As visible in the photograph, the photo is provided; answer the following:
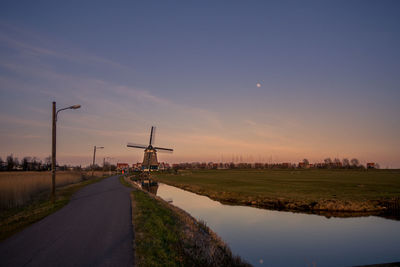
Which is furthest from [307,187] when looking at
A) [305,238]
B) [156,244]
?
[156,244]

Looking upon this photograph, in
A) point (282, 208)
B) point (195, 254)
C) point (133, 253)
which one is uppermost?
point (133, 253)

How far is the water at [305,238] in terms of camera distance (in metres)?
12.4

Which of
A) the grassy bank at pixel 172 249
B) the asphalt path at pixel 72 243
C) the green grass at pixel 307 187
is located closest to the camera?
the asphalt path at pixel 72 243

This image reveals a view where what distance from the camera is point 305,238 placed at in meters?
15.7

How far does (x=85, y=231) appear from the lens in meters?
10.7

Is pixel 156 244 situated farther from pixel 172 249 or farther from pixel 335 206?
pixel 335 206

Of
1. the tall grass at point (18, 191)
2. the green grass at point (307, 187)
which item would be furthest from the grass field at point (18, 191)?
the green grass at point (307, 187)

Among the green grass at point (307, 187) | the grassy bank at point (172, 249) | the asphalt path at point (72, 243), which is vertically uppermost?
the asphalt path at point (72, 243)

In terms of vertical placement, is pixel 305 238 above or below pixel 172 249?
below

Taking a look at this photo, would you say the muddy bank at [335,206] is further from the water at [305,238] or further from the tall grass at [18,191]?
the tall grass at [18,191]

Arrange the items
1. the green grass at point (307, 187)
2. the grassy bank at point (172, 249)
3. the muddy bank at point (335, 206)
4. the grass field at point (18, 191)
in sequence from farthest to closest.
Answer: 1. the green grass at point (307, 187)
2. the muddy bank at point (335, 206)
3. the grass field at point (18, 191)
4. the grassy bank at point (172, 249)

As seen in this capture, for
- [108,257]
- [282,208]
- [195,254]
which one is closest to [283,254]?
[195,254]

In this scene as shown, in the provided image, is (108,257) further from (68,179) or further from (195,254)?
(68,179)

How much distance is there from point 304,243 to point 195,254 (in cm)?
835
